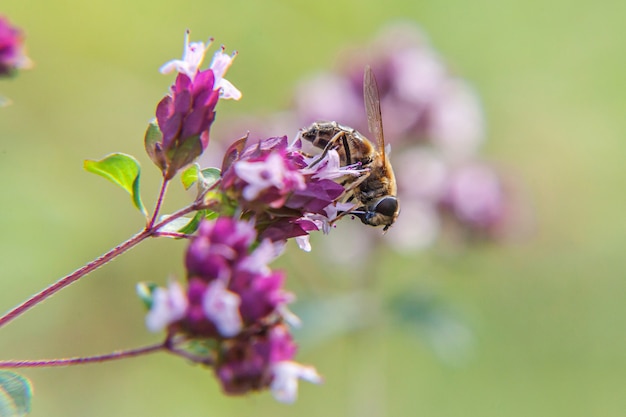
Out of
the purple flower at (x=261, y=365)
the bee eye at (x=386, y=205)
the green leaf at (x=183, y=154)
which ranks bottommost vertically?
the purple flower at (x=261, y=365)

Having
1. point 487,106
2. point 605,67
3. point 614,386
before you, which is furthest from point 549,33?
point 614,386

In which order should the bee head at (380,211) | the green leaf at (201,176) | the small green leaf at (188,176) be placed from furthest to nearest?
the bee head at (380,211) < the small green leaf at (188,176) < the green leaf at (201,176)

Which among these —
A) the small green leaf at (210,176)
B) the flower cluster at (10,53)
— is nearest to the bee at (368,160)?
the small green leaf at (210,176)

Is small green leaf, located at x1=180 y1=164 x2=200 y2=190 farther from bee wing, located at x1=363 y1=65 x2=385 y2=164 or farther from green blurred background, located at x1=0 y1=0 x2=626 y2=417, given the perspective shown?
green blurred background, located at x1=0 y1=0 x2=626 y2=417

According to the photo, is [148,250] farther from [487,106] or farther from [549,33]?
[549,33]

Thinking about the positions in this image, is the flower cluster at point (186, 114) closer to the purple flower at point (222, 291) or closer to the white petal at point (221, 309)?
the purple flower at point (222, 291)

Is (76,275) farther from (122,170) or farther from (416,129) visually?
(416,129)
